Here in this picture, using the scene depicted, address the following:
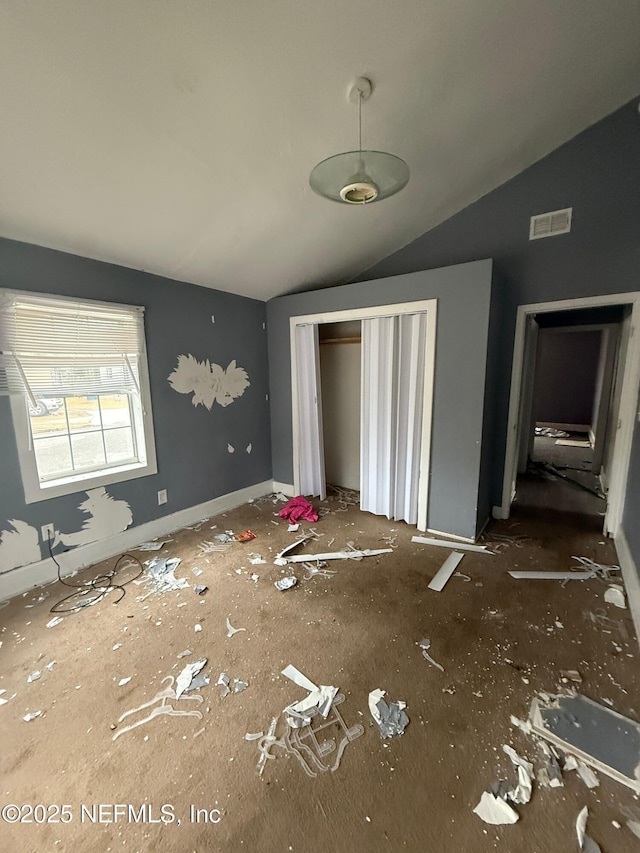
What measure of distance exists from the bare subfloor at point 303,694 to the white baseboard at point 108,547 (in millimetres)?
137

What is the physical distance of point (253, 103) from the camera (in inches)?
73.3

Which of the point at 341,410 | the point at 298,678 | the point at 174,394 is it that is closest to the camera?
Result: the point at 298,678

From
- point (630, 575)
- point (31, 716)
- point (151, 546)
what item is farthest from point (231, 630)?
point (630, 575)

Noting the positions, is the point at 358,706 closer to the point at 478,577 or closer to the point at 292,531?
the point at 478,577

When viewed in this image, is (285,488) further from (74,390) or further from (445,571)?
(74,390)

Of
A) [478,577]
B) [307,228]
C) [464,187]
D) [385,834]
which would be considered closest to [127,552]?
[385,834]

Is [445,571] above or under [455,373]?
under

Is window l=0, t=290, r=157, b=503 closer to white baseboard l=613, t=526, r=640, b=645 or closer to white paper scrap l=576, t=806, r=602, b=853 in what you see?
white paper scrap l=576, t=806, r=602, b=853

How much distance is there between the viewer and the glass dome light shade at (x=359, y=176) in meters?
1.63

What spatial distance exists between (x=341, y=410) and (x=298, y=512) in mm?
1315

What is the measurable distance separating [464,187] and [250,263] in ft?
6.62

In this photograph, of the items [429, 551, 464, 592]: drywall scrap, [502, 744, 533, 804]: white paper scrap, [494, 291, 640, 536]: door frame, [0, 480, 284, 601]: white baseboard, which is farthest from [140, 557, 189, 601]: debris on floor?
[494, 291, 640, 536]: door frame

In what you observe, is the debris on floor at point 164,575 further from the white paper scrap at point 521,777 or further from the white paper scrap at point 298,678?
the white paper scrap at point 521,777

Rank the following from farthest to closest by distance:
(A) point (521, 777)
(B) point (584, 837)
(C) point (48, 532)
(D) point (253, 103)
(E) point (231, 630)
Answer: (C) point (48, 532) → (E) point (231, 630) → (D) point (253, 103) → (A) point (521, 777) → (B) point (584, 837)
